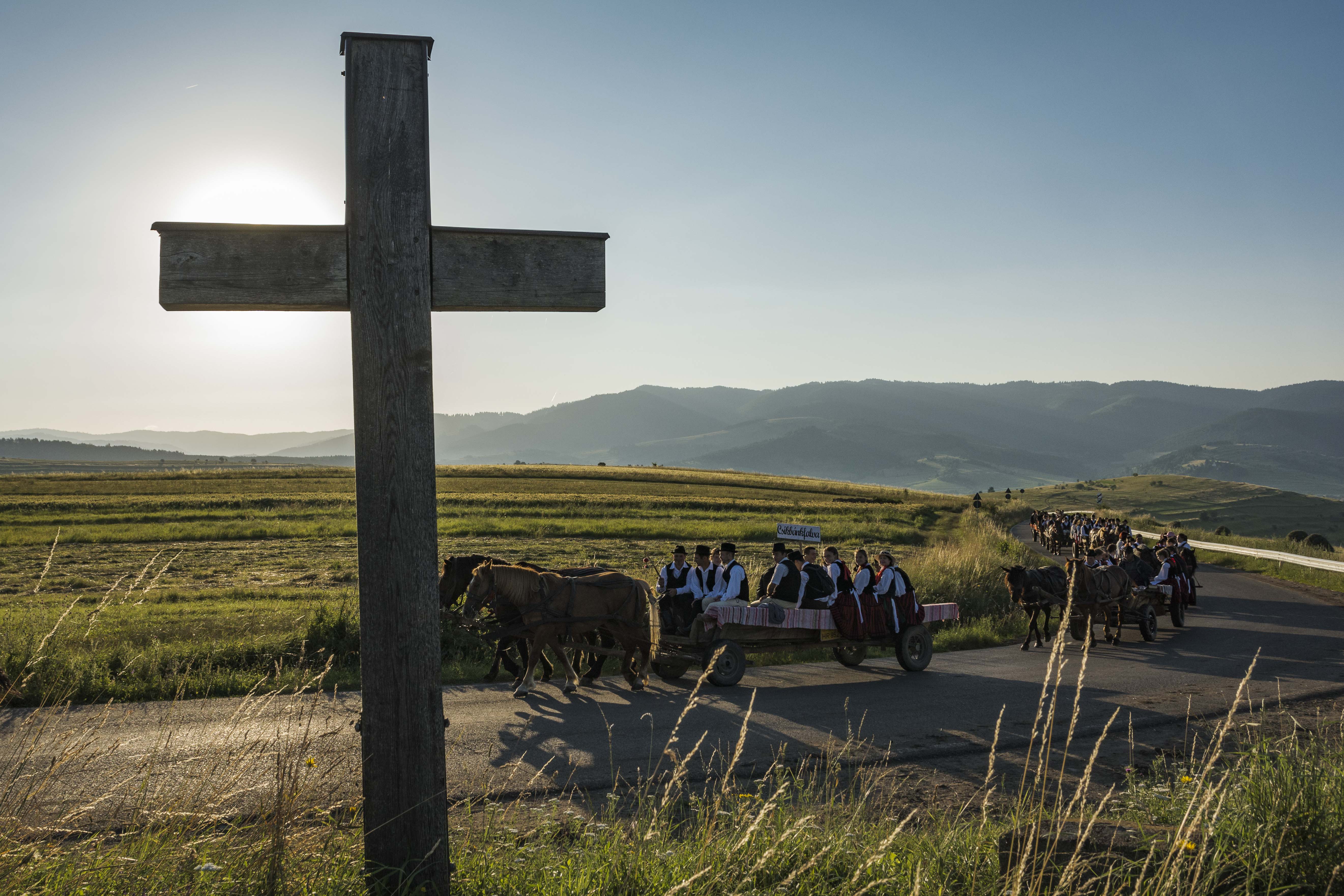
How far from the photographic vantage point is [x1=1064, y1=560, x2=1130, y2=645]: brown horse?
563 inches

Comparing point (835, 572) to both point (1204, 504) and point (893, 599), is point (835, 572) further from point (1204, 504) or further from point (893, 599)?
point (1204, 504)

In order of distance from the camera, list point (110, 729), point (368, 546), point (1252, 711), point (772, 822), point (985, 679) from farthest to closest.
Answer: point (985, 679), point (1252, 711), point (110, 729), point (772, 822), point (368, 546)

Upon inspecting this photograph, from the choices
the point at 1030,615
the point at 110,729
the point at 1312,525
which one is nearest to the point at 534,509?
the point at 1030,615

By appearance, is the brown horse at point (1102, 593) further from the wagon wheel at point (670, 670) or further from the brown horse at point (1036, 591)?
the wagon wheel at point (670, 670)

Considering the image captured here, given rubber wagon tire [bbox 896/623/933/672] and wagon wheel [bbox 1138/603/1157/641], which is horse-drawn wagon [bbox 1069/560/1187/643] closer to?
wagon wheel [bbox 1138/603/1157/641]

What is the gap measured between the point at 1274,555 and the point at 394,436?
36440mm

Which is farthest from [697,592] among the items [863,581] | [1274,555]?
[1274,555]

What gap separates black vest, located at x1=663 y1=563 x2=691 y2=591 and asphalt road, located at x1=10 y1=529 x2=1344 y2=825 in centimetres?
141

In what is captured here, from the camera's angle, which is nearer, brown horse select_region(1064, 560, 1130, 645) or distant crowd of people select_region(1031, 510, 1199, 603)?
brown horse select_region(1064, 560, 1130, 645)

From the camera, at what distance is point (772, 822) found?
411cm

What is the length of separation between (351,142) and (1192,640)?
17.1 m

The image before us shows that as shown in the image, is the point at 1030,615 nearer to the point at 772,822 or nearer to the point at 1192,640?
the point at 1192,640

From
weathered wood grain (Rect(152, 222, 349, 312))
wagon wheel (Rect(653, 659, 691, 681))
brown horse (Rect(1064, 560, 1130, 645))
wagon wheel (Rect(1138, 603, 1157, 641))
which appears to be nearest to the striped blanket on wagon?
wagon wheel (Rect(653, 659, 691, 681))

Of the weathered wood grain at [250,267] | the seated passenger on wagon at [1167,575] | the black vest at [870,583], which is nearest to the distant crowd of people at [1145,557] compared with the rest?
the seated passenger on wagon at [1167,575]
